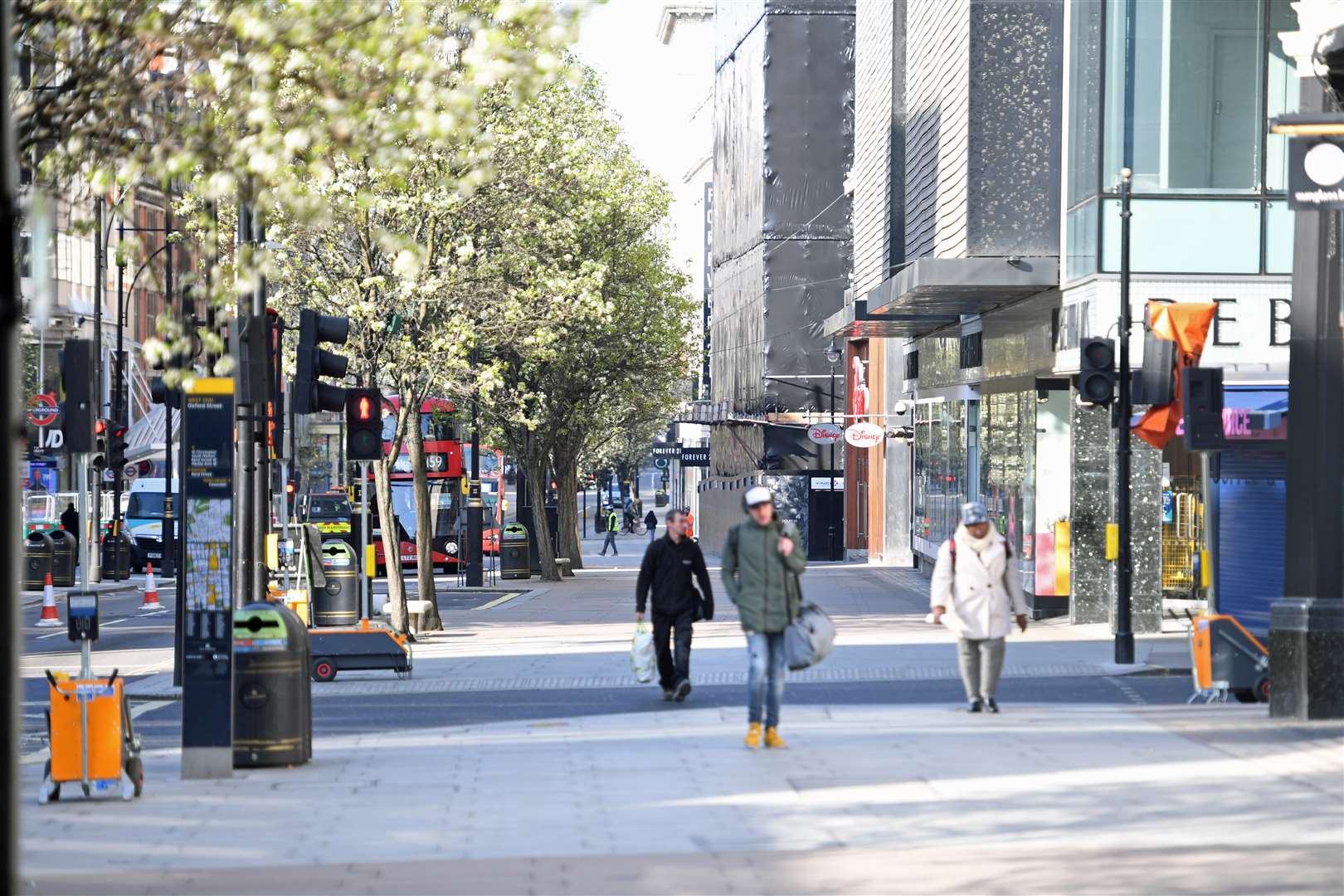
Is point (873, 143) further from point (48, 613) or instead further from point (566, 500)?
point (48, 613)

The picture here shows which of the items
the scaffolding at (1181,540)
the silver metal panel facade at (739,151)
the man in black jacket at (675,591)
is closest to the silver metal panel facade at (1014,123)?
the scaffolding at (1181,540)

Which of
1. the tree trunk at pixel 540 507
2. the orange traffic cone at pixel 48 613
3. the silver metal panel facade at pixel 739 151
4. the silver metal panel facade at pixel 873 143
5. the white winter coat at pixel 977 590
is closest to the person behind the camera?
the white winter coat at pixel 977 590

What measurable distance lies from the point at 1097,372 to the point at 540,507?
85.8ft

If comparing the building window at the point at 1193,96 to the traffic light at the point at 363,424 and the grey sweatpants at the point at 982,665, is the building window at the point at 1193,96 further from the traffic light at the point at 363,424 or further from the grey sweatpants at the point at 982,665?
the grey sweatpants at the point at 982,665

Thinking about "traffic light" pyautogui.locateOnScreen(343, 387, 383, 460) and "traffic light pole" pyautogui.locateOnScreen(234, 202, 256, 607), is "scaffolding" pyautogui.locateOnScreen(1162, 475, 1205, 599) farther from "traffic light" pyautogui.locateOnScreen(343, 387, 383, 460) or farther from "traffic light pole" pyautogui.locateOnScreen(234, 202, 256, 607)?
"traffic light pole" pyautogui.locateOnScreen(234, 202, 256, 607)

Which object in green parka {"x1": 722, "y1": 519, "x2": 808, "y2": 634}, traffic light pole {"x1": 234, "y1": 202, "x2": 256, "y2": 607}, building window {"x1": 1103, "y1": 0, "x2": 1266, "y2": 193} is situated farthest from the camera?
building window {"x1": 1103, "y1": 0, "x2": 1266, "y2": 193}

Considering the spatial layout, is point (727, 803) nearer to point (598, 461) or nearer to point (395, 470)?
point (395, 470)

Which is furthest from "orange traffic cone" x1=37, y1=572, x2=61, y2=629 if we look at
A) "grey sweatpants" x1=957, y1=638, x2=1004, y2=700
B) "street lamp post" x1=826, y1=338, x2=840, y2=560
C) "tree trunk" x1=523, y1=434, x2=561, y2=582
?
"street lamp post" x1=826, y1=338, x2=840, y2=560

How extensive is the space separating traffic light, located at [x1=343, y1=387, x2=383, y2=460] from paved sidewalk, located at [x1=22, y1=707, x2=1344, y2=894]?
615 centimetres

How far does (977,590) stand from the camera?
1520 cm

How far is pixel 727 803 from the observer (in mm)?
10461

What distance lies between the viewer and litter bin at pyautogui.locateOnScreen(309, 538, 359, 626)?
27.0m

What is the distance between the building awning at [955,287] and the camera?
2714 cm

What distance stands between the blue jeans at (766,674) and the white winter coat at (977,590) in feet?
7.37
